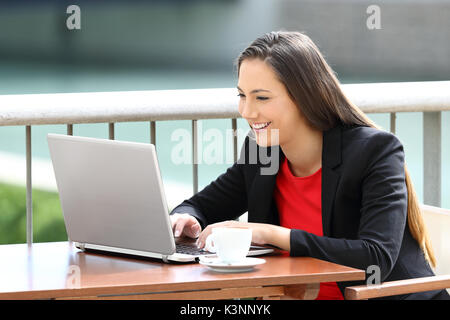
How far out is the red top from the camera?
214cm

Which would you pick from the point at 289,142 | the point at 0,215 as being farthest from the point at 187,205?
the point at 0,215

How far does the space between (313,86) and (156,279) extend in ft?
2.66

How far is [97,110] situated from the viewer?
2643 millimetres

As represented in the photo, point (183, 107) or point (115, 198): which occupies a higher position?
point (183, 107)

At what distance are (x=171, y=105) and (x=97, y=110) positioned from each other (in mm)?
271

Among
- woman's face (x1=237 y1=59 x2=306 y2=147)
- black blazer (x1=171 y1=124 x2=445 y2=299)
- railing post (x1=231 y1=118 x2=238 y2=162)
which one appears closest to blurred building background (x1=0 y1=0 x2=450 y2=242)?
railing post (x1=231 y1=118 x2=238 y2=162)

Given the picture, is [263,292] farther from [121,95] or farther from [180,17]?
[180,17]

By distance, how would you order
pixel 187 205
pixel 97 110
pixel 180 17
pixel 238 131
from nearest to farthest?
pixel 187 205 < pixel 97 110 < pixel 238 131 < pixel 180 17

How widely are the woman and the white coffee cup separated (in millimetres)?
193

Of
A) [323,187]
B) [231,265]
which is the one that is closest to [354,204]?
[323,187]

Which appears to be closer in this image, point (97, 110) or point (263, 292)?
point (263, 292)

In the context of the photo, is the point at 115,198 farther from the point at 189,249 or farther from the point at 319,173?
the point at 319,173

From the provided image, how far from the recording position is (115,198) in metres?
1.76

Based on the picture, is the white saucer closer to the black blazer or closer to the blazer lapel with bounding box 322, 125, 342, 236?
the black blazer
